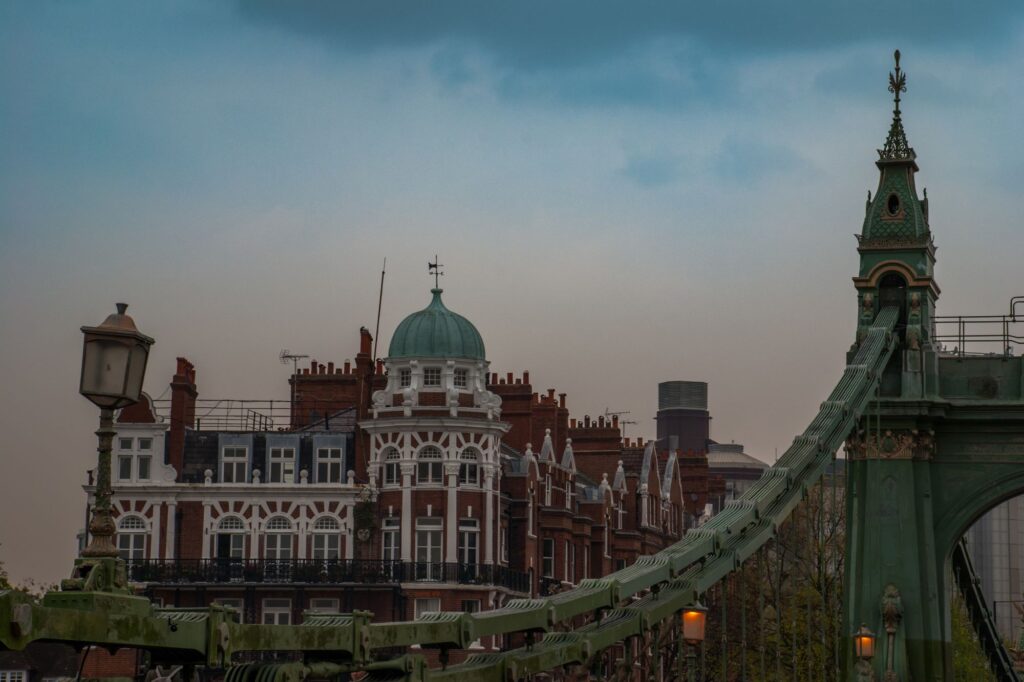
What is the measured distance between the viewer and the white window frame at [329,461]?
7331cm

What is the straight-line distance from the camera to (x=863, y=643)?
95.7 ft

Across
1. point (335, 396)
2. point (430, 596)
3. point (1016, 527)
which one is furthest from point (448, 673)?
point (1016, 527)

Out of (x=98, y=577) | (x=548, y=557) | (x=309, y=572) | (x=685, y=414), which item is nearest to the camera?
(x=98, y=577)

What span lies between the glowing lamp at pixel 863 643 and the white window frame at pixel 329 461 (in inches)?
1768

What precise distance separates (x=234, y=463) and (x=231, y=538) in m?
2.77

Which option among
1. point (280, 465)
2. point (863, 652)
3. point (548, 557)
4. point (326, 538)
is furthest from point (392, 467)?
point (863, 652)

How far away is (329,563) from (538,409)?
13817 mm

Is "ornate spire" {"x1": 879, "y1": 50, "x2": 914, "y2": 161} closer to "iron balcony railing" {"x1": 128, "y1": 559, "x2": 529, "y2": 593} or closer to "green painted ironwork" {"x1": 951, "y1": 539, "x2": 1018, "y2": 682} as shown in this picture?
"green painted ironwork" {"x1": 951, "y1": 539, "x2": 1018, "y2": 682}

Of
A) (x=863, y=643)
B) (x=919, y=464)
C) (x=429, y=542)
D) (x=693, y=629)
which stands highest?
(x=429, y=542)

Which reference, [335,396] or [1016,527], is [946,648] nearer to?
[335,396]

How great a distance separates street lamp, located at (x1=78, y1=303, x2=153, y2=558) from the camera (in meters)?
12.2

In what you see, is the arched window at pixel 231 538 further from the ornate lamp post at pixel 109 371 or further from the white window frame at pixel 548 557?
the ornate lamp post at pixel 109 371

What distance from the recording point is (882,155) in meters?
32.2

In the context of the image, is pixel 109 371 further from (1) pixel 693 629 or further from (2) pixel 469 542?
(2) pixel 469 542
